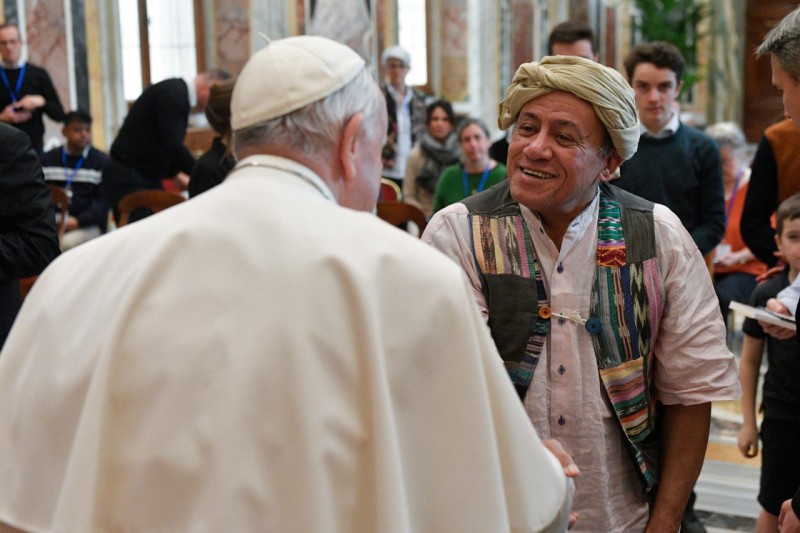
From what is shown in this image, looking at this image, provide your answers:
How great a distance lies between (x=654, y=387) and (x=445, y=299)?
104cm

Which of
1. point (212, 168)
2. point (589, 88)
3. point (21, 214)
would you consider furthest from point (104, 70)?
point (589, 88)

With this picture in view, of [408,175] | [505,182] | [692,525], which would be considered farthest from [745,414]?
[408,175]

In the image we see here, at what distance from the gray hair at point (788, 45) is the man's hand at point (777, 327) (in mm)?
937

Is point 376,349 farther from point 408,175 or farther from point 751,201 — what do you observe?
point 408,175

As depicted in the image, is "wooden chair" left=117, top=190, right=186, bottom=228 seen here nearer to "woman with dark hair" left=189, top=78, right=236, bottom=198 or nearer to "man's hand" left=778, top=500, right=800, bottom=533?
"woman with dark hair" left=189, top=78, right=236, bottom=198

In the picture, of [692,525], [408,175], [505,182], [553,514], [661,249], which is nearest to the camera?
[553,514]

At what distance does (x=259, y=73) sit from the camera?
1.70 metres

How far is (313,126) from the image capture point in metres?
1.67

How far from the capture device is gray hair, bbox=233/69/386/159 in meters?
1.67

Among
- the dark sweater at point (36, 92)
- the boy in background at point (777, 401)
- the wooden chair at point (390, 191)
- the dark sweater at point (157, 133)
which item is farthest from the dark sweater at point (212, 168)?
the dark sweater at point (36, 92)

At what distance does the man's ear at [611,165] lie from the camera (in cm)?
245

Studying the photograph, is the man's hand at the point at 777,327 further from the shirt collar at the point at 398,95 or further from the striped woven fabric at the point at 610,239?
the shirt collar at the point at 398,95

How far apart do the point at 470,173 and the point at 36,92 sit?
389 centimetres

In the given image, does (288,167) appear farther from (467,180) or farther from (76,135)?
(76,135)
